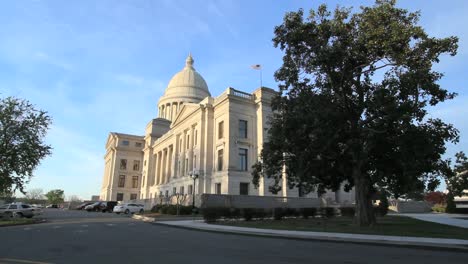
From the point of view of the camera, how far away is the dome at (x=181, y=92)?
10106 cm

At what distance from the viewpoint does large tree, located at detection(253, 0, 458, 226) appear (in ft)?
68.6

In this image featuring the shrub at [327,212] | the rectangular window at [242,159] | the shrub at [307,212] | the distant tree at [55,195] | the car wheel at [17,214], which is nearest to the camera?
the shrub at [307,212]

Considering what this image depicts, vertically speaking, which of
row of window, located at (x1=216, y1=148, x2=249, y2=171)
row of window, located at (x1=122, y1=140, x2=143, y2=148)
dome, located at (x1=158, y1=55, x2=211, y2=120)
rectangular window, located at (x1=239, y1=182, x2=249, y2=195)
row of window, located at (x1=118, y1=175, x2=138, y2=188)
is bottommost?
rectangular window, located at (x1=239, y1=182, x2=249, y2=195)

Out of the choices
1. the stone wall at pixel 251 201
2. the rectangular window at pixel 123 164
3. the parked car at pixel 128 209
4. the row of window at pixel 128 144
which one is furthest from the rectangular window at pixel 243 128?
the row of window at pixel 128 144

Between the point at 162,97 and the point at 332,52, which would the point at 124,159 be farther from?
the point at 332,52

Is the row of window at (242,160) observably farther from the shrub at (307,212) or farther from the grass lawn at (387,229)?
the grass lawn at (387,229)

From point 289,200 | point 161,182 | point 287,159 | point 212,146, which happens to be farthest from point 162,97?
point 287,159

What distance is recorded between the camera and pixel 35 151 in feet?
110

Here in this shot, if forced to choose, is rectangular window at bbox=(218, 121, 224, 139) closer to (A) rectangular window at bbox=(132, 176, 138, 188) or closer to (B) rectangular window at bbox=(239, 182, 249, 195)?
(B) rectangular window at bbox=(239, 182, 249, 195)

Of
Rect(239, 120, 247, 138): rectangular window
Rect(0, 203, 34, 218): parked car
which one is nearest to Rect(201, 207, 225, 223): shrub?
Rect(0, 203, 34, 218): parked car

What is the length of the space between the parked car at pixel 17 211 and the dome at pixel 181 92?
6347cm

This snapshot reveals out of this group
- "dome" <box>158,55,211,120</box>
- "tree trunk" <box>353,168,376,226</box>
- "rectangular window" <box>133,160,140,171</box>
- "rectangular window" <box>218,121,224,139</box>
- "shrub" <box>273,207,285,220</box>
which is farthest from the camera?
"rectangular window" <box>133,160,140,171</box>

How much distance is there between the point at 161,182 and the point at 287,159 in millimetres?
55926

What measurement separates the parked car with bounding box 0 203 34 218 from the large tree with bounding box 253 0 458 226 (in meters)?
25.0
